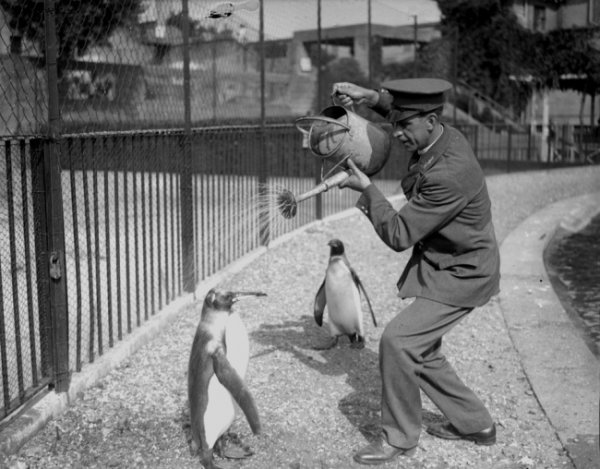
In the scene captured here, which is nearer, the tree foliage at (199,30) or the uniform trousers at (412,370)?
the uniform trousers at (412,370)

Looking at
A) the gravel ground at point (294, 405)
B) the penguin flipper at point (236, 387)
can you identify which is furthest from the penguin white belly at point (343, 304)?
the penguin flipper at point (236, 387)

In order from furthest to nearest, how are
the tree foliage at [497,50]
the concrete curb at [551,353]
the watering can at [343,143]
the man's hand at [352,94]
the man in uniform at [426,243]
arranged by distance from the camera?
the tree foliage at [497,50]
the concrete curb at [551,353]
the man's hand at [352,94]
the watering can at [343,143]
the man in uniform at [426,243]

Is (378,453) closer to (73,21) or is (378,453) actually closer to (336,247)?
(336,247)

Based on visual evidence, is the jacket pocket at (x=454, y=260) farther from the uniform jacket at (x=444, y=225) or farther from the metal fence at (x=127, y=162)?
the metal fence at (x=127, y=162)

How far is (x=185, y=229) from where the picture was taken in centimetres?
739

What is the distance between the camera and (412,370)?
421cm

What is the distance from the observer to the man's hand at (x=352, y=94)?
461 cm

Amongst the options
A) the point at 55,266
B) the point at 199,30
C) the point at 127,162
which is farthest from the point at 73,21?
the point at 55,266

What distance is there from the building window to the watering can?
2408 centimetres

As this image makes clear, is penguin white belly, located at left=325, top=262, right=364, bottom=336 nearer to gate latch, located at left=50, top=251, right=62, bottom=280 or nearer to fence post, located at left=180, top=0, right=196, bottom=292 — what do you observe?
fence post, located at left=180, top=0, right=196, bottom=292

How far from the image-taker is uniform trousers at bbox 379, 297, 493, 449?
165 inches

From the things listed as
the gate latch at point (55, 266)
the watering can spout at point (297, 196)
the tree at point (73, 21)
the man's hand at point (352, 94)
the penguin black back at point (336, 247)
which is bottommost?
the penguin black back at point (336, 247)

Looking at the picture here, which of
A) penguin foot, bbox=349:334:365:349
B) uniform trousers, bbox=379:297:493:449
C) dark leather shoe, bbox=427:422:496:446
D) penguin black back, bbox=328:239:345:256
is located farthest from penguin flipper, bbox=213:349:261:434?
penguin black back, bbox=328:239:345:256

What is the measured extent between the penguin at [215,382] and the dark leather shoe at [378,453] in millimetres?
600
